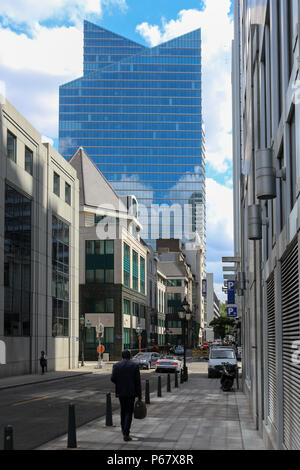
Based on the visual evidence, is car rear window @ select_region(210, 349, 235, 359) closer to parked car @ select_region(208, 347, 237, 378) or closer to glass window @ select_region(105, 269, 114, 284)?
parked car @ select_region(208, 347, 237, 378)

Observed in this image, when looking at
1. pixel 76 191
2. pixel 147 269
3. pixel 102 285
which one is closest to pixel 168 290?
pixel 147 269

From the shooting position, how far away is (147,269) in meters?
90.1

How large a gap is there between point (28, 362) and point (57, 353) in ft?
20.2

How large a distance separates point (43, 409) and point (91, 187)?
2122 inches

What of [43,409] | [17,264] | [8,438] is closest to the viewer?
[8,438]

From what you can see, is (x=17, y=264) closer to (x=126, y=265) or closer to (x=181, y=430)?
(x=181, y=430)

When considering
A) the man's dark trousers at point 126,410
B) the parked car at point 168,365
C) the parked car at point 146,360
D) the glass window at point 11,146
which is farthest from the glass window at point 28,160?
the man's dark trousers at point 126,410

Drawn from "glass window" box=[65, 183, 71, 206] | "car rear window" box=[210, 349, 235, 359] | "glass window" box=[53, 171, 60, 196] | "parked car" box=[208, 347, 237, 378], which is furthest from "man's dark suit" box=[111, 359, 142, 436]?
"glass window" box=[65, 183, 71, 206]

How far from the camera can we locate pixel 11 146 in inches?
1566

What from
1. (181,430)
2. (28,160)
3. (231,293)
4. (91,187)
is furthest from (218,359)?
(91,187)

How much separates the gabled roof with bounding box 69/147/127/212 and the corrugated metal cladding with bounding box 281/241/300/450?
61.6 meters

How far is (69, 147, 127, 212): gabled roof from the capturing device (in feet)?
234

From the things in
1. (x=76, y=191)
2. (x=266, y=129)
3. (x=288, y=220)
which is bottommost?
(x=288, y=220)
